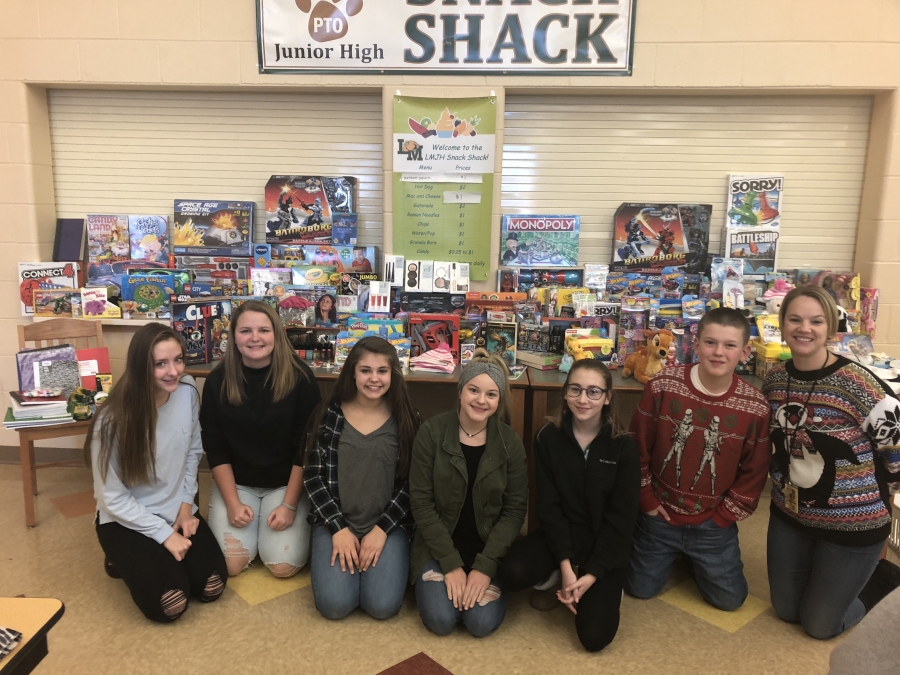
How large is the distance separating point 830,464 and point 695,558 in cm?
62

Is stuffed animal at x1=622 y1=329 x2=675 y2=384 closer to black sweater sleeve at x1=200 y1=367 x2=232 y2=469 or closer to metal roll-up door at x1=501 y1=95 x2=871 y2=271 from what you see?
metal roll-up door at x1=501 y1=95 x2=871 y2=271

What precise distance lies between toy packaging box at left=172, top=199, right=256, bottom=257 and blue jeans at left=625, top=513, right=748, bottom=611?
269 centimetres

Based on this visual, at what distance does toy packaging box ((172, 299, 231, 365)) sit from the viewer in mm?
3178

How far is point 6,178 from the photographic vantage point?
351 centimetres

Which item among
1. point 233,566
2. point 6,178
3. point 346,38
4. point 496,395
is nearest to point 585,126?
point 346,38

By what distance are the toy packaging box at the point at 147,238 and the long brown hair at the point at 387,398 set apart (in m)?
1.87

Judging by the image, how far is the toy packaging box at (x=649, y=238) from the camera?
11.2 ft

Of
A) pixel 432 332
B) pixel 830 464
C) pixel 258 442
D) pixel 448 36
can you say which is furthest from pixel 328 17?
pixel 830 464

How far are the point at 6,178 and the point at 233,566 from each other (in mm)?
2725

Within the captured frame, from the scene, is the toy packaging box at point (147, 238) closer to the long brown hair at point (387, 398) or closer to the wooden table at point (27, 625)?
the long brown hair at point (387, 398)

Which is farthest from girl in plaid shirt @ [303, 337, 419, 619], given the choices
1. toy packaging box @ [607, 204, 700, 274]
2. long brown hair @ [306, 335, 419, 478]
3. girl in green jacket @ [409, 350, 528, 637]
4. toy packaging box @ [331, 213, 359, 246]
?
toy packaging box @ [607, 204, 700, 274]

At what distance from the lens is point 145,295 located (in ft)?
11.5

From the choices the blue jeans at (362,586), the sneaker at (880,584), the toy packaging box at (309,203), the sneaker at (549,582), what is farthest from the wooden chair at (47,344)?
the sneaker at (880,584)

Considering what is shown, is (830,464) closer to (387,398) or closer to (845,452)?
(845,452)
